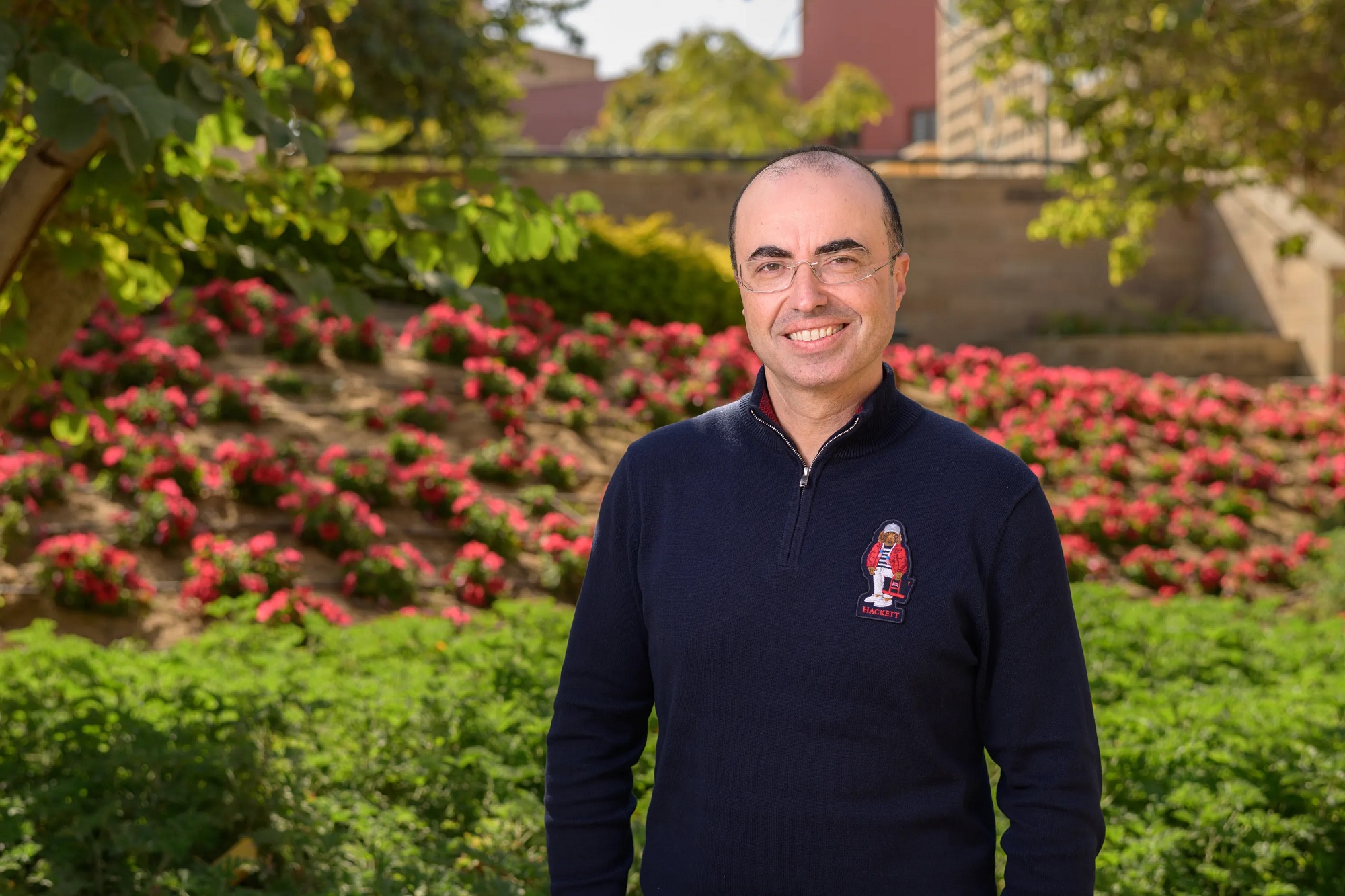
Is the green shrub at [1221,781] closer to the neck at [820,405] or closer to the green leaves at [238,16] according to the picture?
the neck at [820,405]

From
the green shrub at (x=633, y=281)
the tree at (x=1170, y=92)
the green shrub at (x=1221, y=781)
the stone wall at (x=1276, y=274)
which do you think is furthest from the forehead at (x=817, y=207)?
the stone wall at (x=1276, y=274)

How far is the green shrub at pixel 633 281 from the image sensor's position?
12078mm

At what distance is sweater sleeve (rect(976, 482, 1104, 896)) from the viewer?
1680 millimetres

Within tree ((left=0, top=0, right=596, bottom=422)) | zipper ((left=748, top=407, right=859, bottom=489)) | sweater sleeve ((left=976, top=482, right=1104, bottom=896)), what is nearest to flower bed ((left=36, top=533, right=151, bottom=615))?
tree ((left=0, top=0, right=596, bottom=422))

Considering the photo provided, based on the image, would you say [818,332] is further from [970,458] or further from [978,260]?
[978,260]

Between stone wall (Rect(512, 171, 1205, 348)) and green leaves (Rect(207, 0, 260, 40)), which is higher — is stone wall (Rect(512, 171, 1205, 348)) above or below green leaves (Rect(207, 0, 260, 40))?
above

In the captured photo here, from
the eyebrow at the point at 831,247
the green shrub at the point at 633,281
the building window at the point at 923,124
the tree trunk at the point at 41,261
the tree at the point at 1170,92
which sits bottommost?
the eyebrow at the point at 831,247

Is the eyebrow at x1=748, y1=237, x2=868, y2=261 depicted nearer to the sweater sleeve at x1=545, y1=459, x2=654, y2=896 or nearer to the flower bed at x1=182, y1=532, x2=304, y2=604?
the sweater sleeve at x1=545, y1=459, x2=654, y2=896

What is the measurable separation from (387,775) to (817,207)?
2841mm

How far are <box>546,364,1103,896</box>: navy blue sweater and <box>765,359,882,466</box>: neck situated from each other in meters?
0.03

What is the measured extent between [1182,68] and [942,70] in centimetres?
1889

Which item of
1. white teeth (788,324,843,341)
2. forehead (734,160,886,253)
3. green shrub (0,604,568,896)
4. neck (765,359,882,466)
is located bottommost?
green shrub (0,604,568,896)

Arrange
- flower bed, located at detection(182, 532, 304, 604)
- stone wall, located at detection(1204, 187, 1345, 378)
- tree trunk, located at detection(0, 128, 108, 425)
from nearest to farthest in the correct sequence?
A: tree trunk, located at detection(0, 128, 108, 425) < flower bed, located at detection(182, 532, 304, 604) < stone wall, located at detection(1204, 187, 1345, 378)

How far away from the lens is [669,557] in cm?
182
